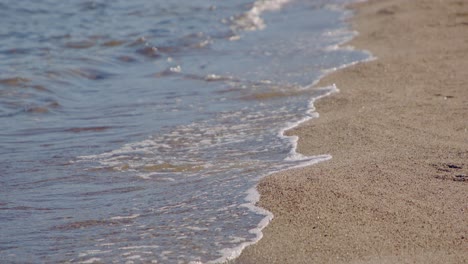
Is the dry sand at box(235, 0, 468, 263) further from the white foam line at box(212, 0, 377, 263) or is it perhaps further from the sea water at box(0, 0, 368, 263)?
the sea water at box(0, 0, 368, 263)

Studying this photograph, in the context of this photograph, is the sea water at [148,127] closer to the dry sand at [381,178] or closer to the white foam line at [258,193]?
the white foam line at [258,193]

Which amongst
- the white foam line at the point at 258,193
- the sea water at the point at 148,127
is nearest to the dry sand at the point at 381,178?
the white foam line at the point at 258,193

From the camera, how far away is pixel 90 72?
8.81 metres

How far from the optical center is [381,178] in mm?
4520

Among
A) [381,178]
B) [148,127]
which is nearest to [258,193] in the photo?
[381,178]

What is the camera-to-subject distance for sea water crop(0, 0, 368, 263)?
4066 millimetres

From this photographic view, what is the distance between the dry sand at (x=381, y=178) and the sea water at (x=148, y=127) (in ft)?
0.61

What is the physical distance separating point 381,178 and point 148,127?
235 centimetres

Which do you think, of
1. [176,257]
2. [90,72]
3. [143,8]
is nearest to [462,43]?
[90,72]

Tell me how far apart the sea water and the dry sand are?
185 millimetres

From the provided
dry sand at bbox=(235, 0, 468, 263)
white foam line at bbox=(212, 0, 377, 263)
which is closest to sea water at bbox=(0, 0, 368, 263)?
white foam line at bbox=(212, 0, 377, 263)

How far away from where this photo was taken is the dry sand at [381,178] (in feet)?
12.0

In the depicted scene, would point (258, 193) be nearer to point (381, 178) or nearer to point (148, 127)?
point (381, 178)

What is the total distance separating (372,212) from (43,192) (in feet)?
→ 6.29
